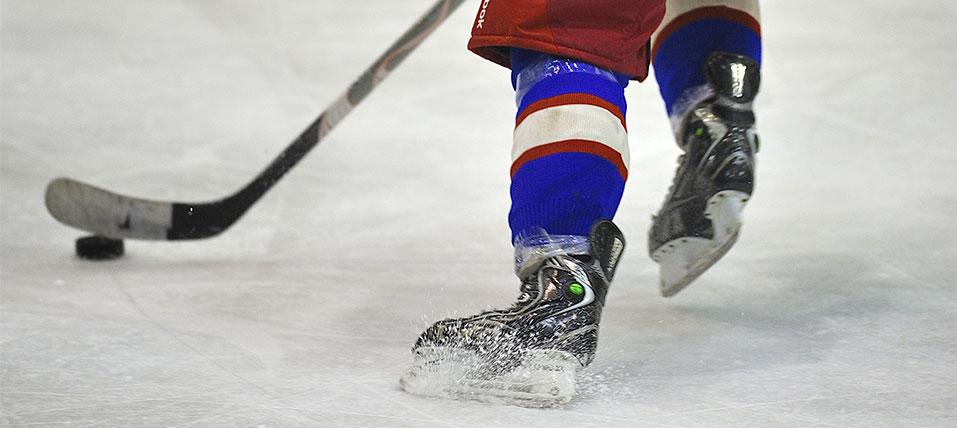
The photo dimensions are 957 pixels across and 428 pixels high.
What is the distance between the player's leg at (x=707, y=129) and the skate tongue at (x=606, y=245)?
29 cm

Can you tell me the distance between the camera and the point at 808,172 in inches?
101

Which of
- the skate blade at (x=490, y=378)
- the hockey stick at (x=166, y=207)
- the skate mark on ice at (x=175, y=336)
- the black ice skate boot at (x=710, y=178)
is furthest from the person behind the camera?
the hockey stick at (x=166, y=207)

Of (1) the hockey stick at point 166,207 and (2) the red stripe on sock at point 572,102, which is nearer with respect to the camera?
(2) the red stripe on sock at point 572,102


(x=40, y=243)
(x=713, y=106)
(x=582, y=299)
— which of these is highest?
(x=713, y=106)

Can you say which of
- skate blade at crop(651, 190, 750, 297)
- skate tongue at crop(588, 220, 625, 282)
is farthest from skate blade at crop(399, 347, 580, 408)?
skate blade at crop(651, 190, 750, 297)

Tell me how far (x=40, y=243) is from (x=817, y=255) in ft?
4.21

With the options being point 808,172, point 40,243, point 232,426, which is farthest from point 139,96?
point 232,426

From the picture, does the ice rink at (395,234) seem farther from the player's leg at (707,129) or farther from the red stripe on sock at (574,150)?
the red stripe on sock at (574,150)

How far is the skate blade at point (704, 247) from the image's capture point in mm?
1618

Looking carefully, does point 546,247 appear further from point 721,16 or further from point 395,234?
point 395,234

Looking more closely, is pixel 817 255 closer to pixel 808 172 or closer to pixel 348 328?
pixel 808 172

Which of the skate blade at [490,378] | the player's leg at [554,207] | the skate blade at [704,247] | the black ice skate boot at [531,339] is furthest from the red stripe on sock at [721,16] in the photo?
the skate blade at [490,378]

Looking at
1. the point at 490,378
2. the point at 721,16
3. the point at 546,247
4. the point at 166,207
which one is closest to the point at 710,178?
the point at 721,16

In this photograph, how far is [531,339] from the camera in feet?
4.26
